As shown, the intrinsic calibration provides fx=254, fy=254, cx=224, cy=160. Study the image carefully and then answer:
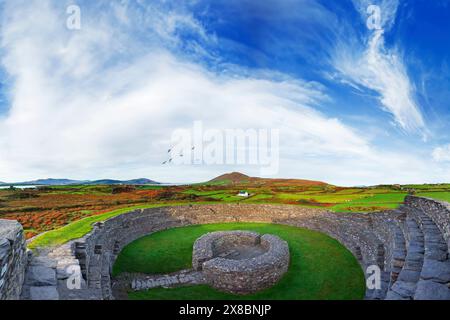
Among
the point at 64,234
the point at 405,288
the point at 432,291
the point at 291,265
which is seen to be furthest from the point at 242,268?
the point at 64,234

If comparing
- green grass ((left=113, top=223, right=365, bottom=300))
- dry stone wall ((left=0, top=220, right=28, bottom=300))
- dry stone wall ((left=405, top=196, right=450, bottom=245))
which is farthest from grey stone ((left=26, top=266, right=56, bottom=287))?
dry stone wall ((left=405, top=196, right=450, bottom=245))

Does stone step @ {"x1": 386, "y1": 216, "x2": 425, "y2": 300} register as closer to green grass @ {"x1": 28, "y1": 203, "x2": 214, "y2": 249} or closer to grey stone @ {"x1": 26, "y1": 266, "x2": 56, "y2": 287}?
grey stone @ {"x1": 26, "y1": 266, "x2": 56, "y2": 287}

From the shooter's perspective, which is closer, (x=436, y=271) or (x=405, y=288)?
(x=436, y=271)

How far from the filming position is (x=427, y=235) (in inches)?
399

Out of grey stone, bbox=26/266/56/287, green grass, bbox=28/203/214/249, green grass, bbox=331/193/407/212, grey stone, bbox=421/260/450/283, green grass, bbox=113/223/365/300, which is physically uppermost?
green grass, bbox=331/193/407/212

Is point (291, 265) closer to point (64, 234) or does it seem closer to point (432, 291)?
point (432, 291)

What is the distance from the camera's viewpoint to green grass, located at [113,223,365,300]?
12.9m

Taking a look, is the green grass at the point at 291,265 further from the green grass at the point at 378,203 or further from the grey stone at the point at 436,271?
the grey stone at the point at 436,271

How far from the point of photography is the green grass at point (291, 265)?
12922mm

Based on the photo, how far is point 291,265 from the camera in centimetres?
1644

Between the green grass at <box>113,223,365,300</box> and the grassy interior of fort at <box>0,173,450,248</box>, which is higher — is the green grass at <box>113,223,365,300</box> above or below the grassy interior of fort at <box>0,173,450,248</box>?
below
